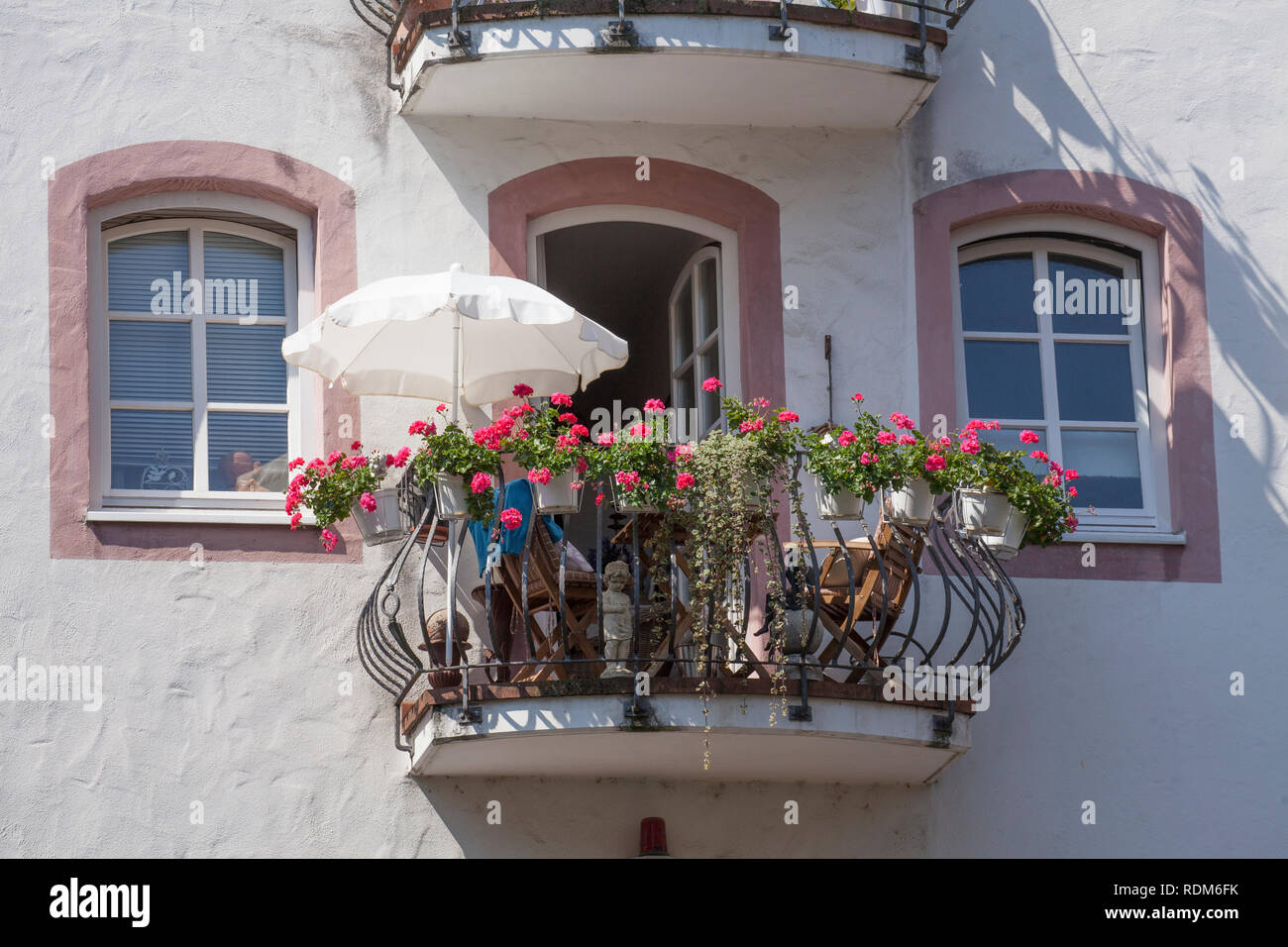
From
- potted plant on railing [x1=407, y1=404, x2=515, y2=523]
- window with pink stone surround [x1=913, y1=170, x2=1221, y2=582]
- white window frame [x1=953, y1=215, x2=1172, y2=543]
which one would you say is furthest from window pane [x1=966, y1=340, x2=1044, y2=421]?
potted plant on railing [x1=407, y1=404, x2=515, y2=523]

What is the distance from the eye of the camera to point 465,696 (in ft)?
29.9

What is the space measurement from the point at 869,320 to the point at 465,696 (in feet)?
9.51

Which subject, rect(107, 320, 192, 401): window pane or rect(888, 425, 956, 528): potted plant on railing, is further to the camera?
rect(107, 320, 192, 401): window pane

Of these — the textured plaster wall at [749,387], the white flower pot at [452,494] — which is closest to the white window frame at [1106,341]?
the textured plaster wall at [749,387]

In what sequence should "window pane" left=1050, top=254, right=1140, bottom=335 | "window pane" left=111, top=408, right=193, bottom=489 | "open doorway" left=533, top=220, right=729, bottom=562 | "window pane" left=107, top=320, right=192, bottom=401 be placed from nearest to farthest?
"window pane" left=111, top=408, right=193, bottom=489
"window pane" left=107, top=320, right=192, bottom=401
"open doorway" left=533, top=220, right=729, bottom=562
"window pane" left=1050, top=254, right=1140, bottom=335

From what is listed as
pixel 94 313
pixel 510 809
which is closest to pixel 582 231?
pixel 94 313

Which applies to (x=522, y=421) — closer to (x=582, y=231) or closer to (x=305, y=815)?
(x=305, y=815)

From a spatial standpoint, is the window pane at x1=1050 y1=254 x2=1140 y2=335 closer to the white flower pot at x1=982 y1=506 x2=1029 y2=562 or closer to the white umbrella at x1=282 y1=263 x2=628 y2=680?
the white flower pot at x1=982 y1=506 x2=1029 y2=562

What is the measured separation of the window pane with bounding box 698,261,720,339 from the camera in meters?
11.1

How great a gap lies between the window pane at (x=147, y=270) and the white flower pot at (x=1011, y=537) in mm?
3843

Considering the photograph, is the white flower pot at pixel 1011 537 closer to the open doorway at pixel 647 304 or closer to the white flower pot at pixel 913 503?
the white flower pot at pixel 913 503

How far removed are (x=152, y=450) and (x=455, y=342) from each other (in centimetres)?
→ 161

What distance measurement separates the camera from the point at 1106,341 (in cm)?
1121

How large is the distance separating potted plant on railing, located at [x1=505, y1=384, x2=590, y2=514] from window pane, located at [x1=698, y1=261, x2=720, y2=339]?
199 centimetres
